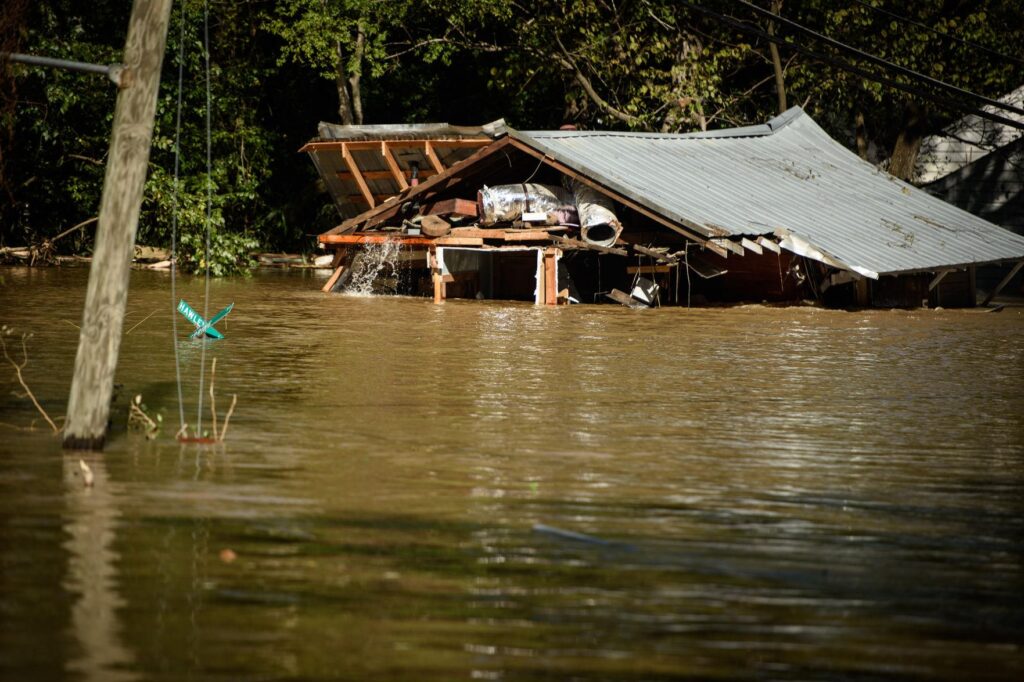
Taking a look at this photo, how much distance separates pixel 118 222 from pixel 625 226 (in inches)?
693

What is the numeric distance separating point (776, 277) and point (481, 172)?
19.3 feet

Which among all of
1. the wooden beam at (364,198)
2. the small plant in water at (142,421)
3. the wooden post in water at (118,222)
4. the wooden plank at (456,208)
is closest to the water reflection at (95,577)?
the wooden post in water at (118,222)

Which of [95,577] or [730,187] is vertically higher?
[730,187]

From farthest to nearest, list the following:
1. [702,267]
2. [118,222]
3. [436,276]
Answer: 1. [436,276]
2. [702,267]
3. [118,222]

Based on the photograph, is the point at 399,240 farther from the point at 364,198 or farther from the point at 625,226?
the point at 364,198

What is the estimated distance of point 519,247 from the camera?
2586 centimetres

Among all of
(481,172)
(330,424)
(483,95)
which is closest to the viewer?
(330,424)

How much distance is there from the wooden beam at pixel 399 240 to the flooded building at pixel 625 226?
0.12 ft

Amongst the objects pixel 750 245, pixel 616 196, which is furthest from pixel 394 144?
pixel 750 245

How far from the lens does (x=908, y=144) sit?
38875mm

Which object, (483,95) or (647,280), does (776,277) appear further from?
(483,95)

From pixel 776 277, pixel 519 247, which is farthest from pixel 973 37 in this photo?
pixel 519 247

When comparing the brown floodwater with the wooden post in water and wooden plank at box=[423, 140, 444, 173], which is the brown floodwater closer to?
the wooden post in water

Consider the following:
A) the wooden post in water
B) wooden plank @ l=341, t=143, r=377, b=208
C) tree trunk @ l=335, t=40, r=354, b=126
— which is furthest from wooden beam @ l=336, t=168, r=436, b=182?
the wooden post in water
